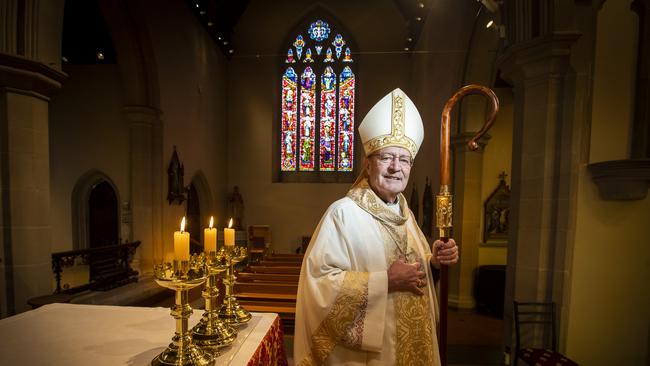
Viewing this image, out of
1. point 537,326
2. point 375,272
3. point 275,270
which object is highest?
point 375,272

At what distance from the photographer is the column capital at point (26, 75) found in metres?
2.82

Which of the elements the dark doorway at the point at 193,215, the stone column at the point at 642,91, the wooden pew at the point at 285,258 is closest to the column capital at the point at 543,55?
the stone column at the point at 642,91

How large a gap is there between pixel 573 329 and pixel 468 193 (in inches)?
112

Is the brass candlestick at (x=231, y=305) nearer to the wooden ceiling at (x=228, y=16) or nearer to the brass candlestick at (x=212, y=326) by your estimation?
the brass candlestick at (x=212, y=326)

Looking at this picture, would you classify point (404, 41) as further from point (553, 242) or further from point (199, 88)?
point (553, 242)

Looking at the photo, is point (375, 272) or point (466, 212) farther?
point (466, 212)

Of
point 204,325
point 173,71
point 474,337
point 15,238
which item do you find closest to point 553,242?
point 474,337

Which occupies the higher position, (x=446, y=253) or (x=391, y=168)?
(x=391, y=168)

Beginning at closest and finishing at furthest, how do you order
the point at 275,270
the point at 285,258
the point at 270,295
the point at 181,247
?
the point at 181,247
the point at 270,295
the point at 275,270
the point at 285,258

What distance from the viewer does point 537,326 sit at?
3029 mm

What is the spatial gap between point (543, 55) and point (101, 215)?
9.06 m

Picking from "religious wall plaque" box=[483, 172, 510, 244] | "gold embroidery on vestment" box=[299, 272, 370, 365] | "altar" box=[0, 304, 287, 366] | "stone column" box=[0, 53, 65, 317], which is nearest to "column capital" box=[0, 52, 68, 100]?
"stone column" box=[0, 53, 65, 317]

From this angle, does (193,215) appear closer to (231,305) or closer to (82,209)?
(82,209)

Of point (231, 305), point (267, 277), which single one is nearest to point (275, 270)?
point (267, 277)
